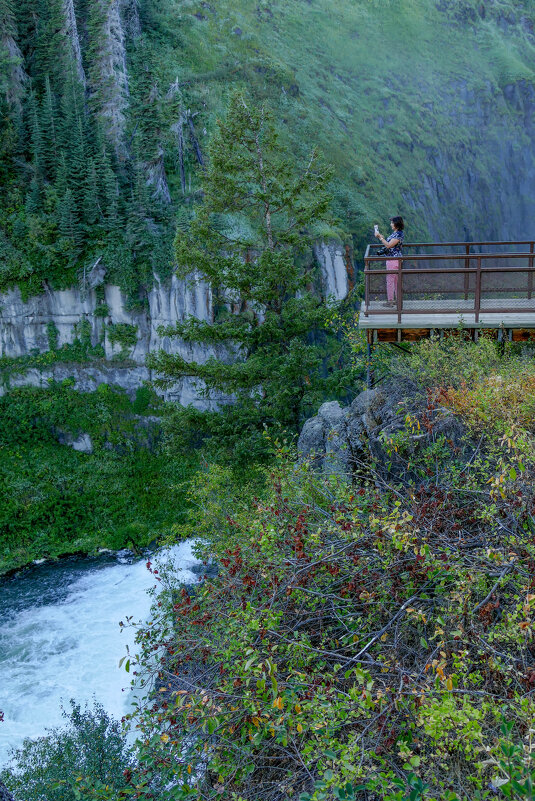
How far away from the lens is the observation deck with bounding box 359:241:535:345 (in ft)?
36.7

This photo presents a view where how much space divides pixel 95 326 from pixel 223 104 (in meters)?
14.9

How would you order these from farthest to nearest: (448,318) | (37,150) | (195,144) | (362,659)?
(195,144) < (37,150) < (448,318) < (362,659)

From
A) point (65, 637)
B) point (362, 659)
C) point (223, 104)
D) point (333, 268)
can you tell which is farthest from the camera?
point (223, 104)

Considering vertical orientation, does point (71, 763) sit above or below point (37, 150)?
below

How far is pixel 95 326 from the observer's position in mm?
26734

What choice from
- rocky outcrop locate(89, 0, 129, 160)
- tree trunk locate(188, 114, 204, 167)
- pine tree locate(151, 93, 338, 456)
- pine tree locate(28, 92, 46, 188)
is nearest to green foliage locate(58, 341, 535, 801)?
pine tree locate(151, 93, 338, 456)

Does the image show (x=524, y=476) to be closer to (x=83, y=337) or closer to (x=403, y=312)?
(x=403, y=312)

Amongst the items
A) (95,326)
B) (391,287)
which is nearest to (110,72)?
(95,326)

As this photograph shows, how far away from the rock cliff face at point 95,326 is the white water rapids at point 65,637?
8.60 m

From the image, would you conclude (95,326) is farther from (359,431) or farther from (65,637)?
(359,431)

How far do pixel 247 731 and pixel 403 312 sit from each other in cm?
829

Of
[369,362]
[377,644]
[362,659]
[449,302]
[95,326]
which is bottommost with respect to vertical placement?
[362,659]

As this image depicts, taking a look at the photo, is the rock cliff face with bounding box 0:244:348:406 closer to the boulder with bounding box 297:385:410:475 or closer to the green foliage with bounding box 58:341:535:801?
the boulder with bounding box 297:385:410:475

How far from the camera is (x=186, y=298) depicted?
83.2ft
